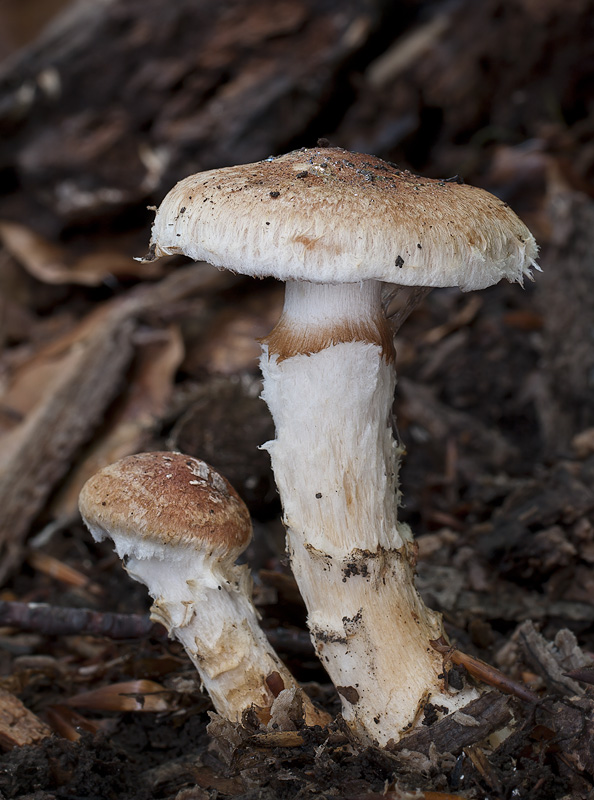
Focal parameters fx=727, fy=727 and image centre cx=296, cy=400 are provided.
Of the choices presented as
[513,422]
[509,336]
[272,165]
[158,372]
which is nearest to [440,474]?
[513,422]

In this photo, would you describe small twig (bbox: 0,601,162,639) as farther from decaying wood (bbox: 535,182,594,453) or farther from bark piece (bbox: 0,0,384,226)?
bark piece (bbox: 0,0,384,226)

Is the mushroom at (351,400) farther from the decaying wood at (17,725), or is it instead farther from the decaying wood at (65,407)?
the decaying wood at (65,407)

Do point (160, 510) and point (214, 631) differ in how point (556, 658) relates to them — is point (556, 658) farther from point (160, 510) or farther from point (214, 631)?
point (160, 510)

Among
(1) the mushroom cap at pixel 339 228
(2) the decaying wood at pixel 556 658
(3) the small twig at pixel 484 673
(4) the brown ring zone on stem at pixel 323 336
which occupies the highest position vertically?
(1) the mushroom cap at pixel 339 228

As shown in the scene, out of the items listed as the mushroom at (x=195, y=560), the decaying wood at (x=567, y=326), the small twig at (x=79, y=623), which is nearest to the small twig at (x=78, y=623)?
the small twig at (x=79, y=623)

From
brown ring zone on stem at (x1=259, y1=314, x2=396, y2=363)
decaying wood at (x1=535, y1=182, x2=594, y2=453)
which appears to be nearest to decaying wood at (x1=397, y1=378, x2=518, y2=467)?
decaying wood at (x1=535, y1=182, x2=594, y2=453)

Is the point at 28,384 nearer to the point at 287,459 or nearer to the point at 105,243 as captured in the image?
the point at 105,243
